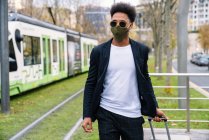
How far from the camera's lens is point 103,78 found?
13.1 feet

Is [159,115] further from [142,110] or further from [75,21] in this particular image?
[75,21]

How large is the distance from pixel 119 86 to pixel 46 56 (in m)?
17.7

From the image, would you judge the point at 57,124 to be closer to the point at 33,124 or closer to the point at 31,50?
the point at 33,124


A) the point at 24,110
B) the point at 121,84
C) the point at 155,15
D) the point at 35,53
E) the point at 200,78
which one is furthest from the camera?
the point at 200,78

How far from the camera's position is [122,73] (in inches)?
155

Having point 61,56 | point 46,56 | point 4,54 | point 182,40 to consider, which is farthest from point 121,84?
point 61,56

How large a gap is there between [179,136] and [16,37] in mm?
9676

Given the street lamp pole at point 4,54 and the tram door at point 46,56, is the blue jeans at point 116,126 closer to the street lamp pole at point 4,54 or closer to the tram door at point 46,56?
the street lamp pole at point 4,54

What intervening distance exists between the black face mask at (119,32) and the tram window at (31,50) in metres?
13.7

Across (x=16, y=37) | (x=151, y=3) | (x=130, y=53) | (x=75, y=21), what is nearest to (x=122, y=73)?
(x=130, y=53)

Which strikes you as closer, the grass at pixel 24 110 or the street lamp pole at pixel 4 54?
the grass at pixel 24 110

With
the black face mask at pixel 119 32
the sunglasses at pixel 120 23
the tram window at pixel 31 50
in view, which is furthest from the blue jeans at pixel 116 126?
the tram window at pixel 31 50

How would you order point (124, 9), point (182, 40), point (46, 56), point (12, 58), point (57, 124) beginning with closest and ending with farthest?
point (124, 9) < point (57, 124) < point (182, 40) < point (12, 58) < point (46, 56)

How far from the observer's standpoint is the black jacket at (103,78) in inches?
156
